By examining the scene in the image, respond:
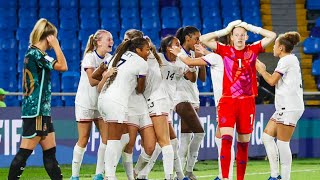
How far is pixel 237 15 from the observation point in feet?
85.3

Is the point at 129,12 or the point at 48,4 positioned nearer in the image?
the point at 48,4

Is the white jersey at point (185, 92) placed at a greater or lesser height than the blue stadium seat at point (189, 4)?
lesser

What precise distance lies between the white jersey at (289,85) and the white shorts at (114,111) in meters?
2.17

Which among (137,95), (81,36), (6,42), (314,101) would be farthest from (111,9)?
(137,95)

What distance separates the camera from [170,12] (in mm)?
25688

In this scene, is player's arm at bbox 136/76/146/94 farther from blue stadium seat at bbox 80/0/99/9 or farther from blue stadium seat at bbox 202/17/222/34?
blue stadium seat at bbox 80/0/99/9

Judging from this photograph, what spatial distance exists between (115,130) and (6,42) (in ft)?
40.2

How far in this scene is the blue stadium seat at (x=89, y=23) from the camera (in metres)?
24.7

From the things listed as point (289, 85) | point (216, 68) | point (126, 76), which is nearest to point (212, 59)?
point (216, 68)

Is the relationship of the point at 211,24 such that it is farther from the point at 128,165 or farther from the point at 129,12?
the point at 128,165

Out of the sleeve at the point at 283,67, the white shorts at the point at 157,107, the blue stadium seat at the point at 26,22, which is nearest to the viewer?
the white shorts at the point at 157,107

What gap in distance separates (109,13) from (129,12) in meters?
0.52

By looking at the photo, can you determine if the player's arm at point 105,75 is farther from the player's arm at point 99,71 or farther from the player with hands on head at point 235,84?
the player with hands on head at point 235,84

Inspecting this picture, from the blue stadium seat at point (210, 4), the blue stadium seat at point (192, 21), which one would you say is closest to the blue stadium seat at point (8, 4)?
the blue stadium seat at point (192, 21)
